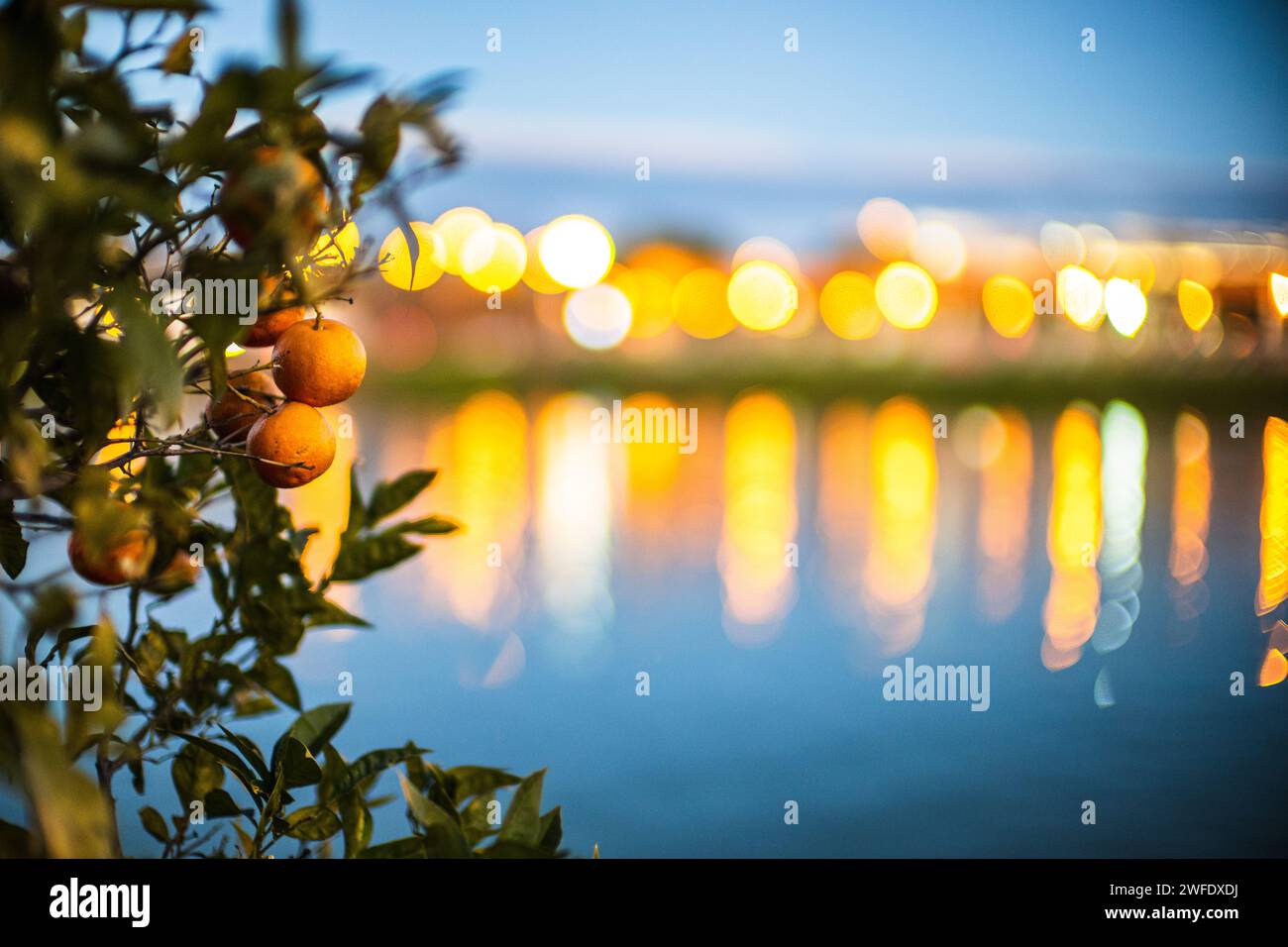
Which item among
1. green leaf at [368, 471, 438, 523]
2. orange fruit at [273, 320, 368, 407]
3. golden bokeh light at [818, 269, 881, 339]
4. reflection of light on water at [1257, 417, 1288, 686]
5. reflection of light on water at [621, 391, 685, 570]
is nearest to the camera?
orange fruit at [273, 320, 368, 407]

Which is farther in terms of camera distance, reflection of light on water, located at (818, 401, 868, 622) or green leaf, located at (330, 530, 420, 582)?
reflection of light on water, located at (818, 401, 868, 622)

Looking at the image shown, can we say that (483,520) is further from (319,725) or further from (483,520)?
(319,725)

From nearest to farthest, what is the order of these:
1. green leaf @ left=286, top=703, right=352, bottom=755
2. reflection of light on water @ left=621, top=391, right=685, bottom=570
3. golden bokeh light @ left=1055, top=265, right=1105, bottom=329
Answer: green leaf @ left=286, top=703, right=352, bottom=755 < reflection of light on water @ left=621, top=391, right=685, bottom=570 < golden bokeh light @ left=1055, top=265, right=1105, bottom=329

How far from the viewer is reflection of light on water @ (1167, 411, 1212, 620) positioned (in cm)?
440

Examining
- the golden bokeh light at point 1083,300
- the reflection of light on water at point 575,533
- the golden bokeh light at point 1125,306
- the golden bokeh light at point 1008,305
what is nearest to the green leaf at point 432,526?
the reflection of light on water at point 575,533

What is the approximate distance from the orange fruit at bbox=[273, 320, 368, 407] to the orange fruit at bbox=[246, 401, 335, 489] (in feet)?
0.04

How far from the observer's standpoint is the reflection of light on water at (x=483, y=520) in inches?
177

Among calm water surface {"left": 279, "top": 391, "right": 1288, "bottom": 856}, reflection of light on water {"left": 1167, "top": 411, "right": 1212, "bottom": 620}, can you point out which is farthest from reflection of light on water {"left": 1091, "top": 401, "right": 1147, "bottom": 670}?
reflection of light on water {"left": 1167, "top": 411, "right": 1212, "bottom": 620}

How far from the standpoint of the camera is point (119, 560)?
0.82m

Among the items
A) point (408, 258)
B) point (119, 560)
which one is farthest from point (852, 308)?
point (408, 258)

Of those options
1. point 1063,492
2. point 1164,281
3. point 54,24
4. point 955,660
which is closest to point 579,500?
point 1063,492

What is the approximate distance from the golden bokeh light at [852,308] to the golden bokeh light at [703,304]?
6.61 ft

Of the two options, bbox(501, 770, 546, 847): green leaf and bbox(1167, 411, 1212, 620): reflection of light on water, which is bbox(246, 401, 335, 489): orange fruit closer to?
bbox(501, 770, 546, 847): green leaf
